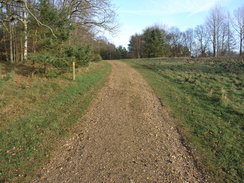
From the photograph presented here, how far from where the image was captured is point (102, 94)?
860 cm

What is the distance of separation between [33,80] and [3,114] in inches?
193

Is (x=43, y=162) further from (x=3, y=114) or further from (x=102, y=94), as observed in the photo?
(x=102, y=94)

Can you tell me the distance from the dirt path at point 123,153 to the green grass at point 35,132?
14.7 inches

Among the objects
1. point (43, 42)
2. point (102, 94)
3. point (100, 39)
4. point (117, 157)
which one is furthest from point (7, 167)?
point (100, 39)

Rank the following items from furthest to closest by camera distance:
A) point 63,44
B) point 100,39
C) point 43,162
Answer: point 100,39 < point 63,44 < point 43,162

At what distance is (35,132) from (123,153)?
107 inches

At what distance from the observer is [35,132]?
182 inches

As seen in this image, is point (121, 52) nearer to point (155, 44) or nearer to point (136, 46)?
point (136, 46)

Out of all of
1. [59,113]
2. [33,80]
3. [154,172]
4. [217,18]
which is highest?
[217,18]

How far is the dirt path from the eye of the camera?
308 cm

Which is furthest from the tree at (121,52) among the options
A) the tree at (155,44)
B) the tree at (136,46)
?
the tree at (155,44)

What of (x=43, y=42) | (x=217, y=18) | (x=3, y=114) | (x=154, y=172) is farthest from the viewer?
(x=217, y=18)

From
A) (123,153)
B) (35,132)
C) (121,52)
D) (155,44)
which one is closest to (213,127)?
(123,153)

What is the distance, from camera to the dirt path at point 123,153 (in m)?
3.08
